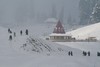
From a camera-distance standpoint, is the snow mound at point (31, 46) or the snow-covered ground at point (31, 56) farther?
the snow mound at point (31, 46)

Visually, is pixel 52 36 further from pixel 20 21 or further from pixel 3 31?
pixel 20 21

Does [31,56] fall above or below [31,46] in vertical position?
below

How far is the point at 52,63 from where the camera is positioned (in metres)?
36.1

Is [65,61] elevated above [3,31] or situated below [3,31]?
below

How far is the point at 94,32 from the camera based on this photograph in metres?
94.1

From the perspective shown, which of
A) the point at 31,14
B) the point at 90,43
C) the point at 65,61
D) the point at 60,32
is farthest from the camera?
the point at 31,14

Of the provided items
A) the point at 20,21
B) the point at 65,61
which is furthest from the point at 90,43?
the point at 20,21

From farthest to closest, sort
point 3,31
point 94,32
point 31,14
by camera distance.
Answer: point 31,14, point 94,32, point 3,31

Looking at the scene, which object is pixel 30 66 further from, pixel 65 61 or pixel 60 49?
pixel 60 49

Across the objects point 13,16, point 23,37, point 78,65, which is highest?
point 13,16

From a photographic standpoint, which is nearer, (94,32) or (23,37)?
(23,37)

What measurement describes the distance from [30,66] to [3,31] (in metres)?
19.0

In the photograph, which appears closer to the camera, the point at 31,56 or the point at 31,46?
the point at 31,56

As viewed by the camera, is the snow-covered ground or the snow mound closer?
the snow-covered ground
